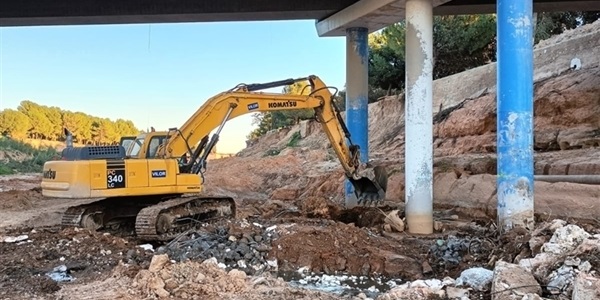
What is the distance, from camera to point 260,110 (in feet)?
43.8

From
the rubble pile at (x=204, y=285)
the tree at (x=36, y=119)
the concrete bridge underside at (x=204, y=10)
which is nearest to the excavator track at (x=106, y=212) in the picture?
the rubble pile at (x=204, y=285)

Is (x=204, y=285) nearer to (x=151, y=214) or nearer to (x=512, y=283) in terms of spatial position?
(x=512, y=283)

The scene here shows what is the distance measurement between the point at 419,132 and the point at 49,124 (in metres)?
52.6

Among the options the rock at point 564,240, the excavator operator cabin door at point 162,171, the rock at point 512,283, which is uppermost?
the excavator operator cabin door at point 162,171

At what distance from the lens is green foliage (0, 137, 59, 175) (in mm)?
36938

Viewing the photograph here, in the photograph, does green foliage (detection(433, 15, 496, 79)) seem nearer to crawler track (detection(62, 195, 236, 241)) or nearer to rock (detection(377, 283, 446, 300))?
crawler track (detection(62, 195, 236, 241))

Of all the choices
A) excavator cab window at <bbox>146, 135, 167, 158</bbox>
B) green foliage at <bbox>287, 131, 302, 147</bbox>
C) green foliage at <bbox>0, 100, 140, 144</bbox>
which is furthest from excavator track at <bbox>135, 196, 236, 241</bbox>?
green foliage at <bbox>0, 100, 140, 144</bbox>

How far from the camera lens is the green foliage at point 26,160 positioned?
36.9 m

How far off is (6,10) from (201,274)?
1326 centimetres

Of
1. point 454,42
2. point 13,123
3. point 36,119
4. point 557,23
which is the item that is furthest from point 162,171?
point 36,119

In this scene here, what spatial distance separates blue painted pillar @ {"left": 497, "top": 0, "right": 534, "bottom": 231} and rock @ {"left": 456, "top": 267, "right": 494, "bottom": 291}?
346cm

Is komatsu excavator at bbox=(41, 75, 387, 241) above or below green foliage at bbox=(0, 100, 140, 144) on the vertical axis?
below

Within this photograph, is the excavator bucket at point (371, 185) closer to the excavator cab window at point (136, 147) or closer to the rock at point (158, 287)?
the excavator cab window at point (136, 147)

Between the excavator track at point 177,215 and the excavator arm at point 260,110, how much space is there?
2.63ft
